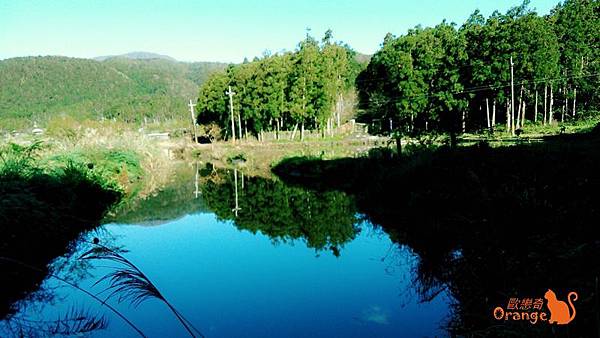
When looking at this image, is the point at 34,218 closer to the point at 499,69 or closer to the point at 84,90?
the point at 499,69

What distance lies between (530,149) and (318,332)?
8.67 meters

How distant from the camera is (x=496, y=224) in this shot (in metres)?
7.56

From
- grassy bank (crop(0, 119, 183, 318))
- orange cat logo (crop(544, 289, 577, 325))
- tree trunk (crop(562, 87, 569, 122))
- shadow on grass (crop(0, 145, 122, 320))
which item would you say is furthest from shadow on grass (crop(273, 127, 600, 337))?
tree trunk (crop(562, 87, 569, 122))

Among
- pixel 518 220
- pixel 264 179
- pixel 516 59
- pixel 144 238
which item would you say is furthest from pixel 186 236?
pixel 516 59

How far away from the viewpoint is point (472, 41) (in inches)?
1465

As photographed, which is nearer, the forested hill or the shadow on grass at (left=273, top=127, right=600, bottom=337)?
the shadow on grass at (left=273, top=127, right=600, bottom=337)

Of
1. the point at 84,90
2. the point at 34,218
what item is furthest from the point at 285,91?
the point at 84,90

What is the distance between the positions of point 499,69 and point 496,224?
102 feet

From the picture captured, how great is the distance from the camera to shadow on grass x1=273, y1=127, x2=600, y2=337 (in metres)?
4.80

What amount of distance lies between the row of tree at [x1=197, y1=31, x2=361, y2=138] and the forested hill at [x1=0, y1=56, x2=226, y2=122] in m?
45.6

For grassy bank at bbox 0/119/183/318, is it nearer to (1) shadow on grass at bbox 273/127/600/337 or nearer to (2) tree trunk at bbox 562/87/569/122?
(1) shadow on grass at bbox 273/127/600/337

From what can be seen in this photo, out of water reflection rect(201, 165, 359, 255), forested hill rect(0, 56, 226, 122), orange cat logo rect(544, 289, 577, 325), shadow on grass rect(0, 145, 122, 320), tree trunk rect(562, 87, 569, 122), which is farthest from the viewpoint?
forested hill rect(0, 56, 226, 122)

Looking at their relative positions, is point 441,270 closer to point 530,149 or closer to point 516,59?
point 530,149

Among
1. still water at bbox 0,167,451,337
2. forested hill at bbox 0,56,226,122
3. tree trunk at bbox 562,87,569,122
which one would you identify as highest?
forested hill at bbox 0,56,226,122
